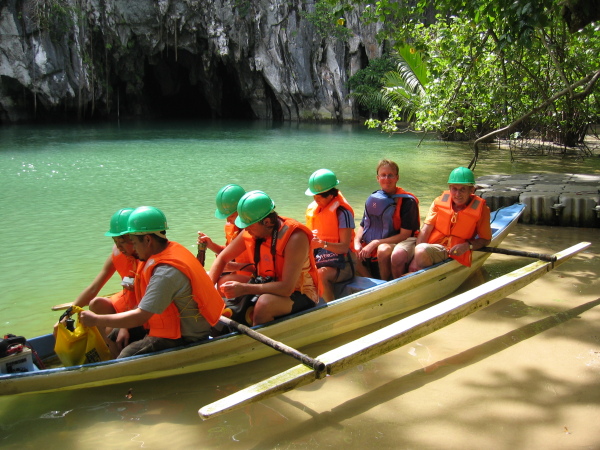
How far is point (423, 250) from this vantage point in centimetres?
511

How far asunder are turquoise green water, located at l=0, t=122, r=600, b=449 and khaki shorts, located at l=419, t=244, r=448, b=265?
128cm

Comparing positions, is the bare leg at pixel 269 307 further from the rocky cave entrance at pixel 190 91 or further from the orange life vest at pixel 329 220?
the rocky cave entrance at pixel 190 91

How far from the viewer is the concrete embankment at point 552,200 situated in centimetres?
799

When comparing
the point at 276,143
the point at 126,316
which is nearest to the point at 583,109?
the point at 276,143

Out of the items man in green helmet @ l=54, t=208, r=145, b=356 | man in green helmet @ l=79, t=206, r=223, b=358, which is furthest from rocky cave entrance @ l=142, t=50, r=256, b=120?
man in green helmet @ l=79, t=206, r=223, b=358

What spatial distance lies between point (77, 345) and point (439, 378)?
2419 millimetres

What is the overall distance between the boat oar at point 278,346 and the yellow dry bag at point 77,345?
846 millimetres

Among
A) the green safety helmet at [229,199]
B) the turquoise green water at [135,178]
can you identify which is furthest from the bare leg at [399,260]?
the turquoise green water at [135,178]

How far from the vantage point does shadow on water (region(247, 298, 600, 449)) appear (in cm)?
337

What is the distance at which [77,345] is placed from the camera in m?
3.63

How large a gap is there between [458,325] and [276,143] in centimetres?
1634

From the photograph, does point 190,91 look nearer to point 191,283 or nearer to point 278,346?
point 191,283

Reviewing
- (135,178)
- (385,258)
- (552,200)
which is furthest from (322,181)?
(135,178)

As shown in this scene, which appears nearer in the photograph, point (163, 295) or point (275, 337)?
point (163, 295)
